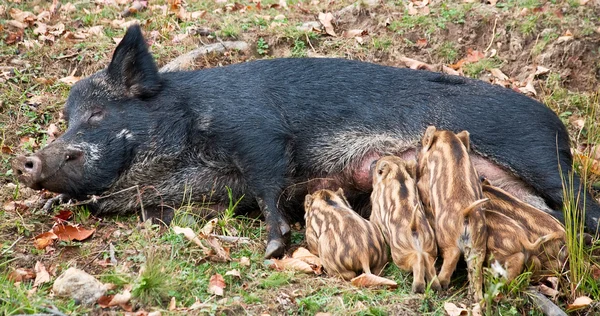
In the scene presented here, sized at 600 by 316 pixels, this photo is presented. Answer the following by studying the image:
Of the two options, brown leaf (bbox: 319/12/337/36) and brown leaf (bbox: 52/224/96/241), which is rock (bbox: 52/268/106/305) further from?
brown leaf (bbox: 319/12/337/36)

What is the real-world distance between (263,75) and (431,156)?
5.00ft

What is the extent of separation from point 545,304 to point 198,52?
4.07 m

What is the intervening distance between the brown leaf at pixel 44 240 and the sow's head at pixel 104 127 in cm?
43

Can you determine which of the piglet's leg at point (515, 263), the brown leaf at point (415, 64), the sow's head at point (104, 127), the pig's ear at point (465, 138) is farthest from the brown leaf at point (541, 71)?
the sow's head at point (104, 127)

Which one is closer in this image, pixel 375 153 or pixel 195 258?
pixel 195 258

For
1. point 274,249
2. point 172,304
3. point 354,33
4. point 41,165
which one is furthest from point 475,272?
point 354,33

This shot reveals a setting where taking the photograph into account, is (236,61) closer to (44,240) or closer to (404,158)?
(404,158)

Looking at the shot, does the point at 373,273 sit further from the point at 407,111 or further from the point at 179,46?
the point at 179,46

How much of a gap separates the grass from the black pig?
0.24 meters

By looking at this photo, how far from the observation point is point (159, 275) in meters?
3.71

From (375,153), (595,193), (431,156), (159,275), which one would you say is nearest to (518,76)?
(595,193)

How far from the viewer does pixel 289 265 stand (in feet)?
13.9

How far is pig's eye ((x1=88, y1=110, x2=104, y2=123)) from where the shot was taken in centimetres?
512

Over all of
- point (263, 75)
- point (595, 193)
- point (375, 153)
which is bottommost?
point (595, 193)
